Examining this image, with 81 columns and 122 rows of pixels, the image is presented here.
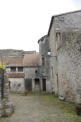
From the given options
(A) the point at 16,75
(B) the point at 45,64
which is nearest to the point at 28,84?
(A) the point at 16,75

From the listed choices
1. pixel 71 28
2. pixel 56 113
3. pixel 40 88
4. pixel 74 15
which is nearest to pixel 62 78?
pixel 56 113

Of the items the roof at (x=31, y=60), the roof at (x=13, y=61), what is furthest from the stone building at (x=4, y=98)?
the roof at (x=13, y=61)

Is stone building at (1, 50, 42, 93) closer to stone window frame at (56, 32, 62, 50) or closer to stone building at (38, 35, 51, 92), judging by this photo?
stone building at (38, 35, 51, 92)

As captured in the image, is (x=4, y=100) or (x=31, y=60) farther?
(x=31, y=60)

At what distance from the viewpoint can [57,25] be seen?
47.0ft

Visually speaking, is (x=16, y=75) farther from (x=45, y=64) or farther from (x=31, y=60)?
(x=45, y=64)

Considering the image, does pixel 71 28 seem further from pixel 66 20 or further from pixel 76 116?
pixel 76 116

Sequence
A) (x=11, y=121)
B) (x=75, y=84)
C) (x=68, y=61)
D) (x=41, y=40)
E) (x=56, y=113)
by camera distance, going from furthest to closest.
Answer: (x=41, y=40) → (x=68, y=61) → (x=75, y=84) → (x=56, y=113) → (x=11, y=121)

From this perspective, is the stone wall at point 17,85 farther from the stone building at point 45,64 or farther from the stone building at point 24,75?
the stone building at point 45,64

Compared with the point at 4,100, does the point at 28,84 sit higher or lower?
lower

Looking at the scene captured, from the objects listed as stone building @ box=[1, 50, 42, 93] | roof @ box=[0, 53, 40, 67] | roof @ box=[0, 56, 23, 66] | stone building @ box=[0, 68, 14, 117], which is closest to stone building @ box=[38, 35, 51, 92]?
stone building @ box=[1, 50, 42, 93]

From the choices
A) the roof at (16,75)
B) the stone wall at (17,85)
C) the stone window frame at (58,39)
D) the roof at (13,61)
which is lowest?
the stone wall at (17,85)

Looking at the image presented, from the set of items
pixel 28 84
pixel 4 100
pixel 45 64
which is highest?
pixel 45 64

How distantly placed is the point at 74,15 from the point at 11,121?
460 inches
